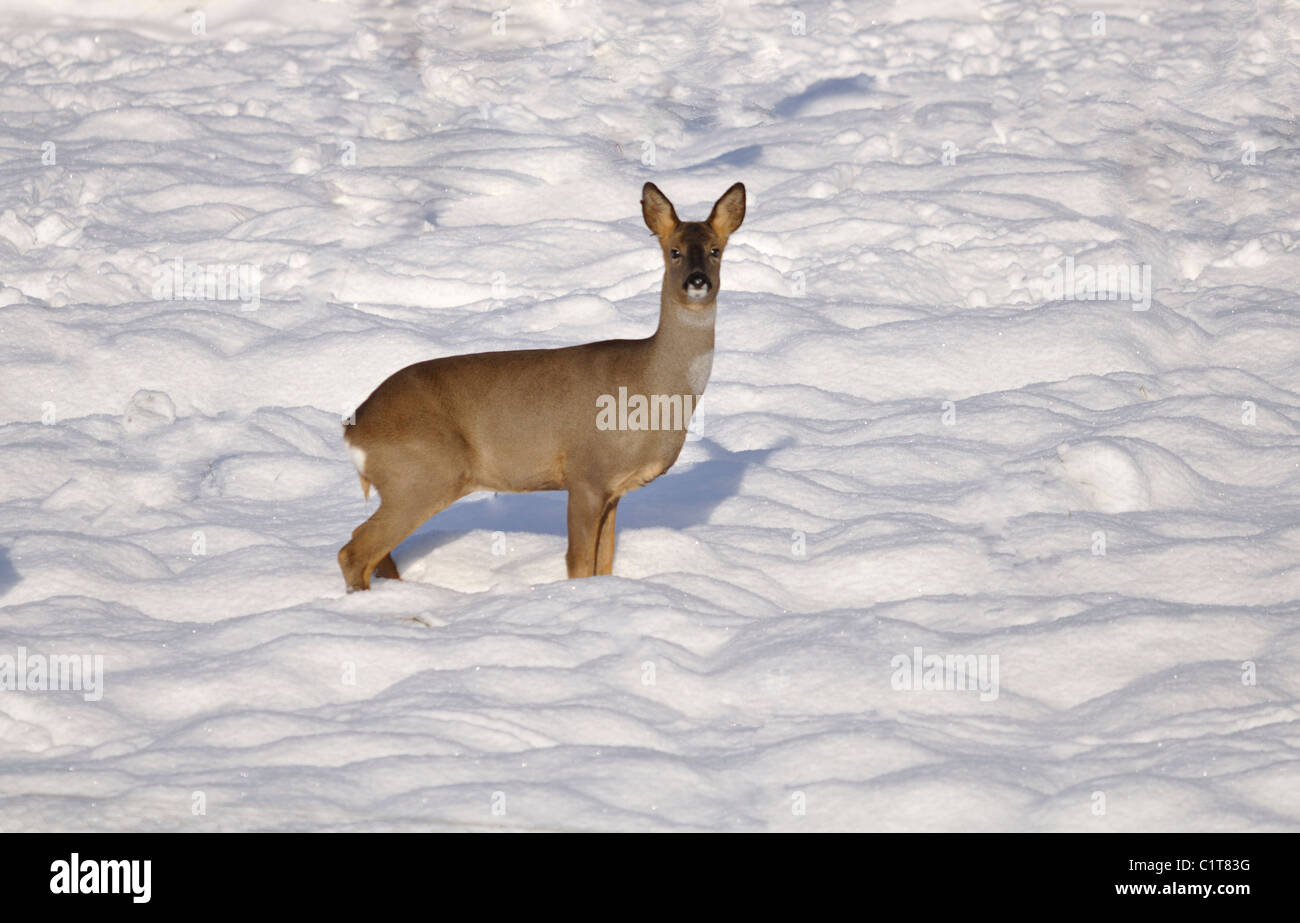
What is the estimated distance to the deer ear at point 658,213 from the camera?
246 inches

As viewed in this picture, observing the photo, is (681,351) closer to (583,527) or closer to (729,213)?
(729,213)

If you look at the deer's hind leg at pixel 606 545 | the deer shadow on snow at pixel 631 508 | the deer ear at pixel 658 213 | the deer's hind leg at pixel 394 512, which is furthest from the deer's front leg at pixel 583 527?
the deer ear at pixel 658 213

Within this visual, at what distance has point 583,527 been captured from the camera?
5.96 meters

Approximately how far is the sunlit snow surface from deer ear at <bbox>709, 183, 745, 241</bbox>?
53.5 inches

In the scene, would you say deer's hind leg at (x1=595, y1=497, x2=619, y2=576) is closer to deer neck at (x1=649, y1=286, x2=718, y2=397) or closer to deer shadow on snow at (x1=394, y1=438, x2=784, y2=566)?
deer shadow on snow at (x1=394, y1=438, x2=784, y2=566)

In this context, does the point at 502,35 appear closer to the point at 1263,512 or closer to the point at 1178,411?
the point at 1178,411

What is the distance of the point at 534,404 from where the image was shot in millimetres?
6016

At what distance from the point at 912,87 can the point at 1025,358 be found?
15.3ft

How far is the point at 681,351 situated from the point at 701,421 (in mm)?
2390

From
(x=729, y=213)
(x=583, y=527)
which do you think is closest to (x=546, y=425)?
(x=583, y=527)

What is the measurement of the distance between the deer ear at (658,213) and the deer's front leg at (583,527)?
1.17 m

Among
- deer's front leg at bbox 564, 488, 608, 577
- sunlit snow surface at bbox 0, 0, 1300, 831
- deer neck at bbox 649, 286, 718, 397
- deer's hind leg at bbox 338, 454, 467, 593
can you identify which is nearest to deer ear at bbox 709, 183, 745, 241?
deer neck at bbox 649, 286, 718, 397

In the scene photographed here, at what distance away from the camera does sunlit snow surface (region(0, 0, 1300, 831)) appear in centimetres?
479

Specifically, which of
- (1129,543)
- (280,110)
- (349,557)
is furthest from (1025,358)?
(280,110)
